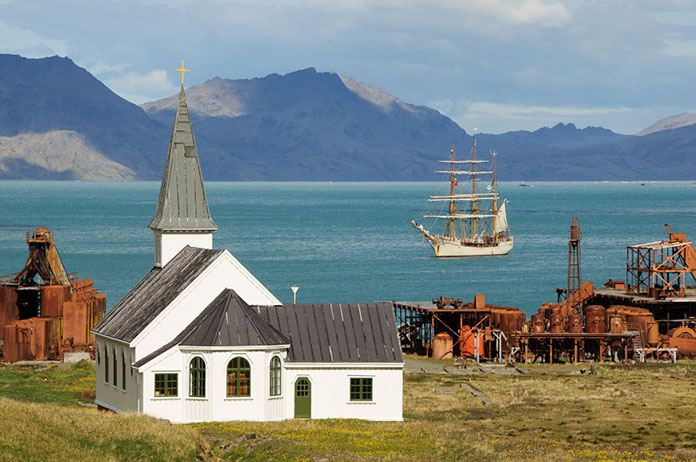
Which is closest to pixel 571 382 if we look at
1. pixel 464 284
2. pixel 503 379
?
pixel 503 379

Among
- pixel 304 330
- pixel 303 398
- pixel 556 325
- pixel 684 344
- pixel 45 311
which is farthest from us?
pixel 45 311

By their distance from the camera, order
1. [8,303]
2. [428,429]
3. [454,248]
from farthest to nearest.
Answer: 1. [454,248]
2. [8,303]
3. [428,429]

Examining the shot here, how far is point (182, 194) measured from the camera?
51.6m

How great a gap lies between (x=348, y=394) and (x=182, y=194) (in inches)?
530

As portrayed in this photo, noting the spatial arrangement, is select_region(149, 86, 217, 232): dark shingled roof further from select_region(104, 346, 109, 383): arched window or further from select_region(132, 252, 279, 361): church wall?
select_region(104, 346, 109, 383): arched window

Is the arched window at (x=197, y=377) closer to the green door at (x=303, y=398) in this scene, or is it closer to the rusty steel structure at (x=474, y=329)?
the green door at (x=303, y=398)

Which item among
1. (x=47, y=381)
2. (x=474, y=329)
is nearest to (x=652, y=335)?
(x=474, y=329)

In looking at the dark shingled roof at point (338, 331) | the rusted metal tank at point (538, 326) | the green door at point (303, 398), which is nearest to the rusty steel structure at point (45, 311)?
the dark shingled roof at point (338, 331)

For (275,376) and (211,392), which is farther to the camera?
(275,376)

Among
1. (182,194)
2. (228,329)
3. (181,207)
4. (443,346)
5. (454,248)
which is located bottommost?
(443,346)

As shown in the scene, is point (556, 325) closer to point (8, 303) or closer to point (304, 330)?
point (304, 330)

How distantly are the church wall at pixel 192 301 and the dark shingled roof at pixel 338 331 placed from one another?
2.09 metres

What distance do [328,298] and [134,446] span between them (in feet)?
282

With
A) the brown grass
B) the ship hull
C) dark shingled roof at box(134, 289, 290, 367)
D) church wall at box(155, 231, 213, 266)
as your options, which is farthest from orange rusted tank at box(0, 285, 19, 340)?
the ship hull
